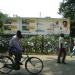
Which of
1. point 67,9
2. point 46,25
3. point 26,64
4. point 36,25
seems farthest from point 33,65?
point 67,9

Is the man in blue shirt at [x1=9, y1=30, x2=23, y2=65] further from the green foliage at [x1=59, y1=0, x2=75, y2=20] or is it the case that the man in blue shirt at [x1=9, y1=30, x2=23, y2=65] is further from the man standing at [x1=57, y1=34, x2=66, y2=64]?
the green foliage at [x1=59, y1=0, x2=75, y2=20]

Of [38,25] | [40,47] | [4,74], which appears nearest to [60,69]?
[4,74]

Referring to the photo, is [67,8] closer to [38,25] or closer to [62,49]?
[38,25]

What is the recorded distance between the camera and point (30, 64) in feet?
38.0

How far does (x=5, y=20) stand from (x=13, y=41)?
40.2ft

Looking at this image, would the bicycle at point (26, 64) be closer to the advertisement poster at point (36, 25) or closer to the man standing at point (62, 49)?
the man standing at point (62, 49)

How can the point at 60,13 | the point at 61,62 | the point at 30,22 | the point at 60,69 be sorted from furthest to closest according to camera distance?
the point at 60,13
the point at 30,22
the point at 61,62
the point at 60,69

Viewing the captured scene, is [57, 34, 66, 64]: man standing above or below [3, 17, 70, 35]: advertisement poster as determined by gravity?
below

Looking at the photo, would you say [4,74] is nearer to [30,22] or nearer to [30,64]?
[30,64]

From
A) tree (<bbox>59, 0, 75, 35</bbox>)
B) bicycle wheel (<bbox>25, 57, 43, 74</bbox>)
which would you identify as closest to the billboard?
bicycle wheel (<bbox>25, 57, 43, 74</bbox>)

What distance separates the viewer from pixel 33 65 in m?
11.6

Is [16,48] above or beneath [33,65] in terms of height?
above

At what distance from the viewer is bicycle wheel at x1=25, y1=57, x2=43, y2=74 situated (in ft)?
37.9

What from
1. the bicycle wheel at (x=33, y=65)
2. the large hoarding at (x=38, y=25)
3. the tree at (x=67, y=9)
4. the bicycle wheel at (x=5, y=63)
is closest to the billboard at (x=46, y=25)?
the large hoarding at (x=38, y=25)
